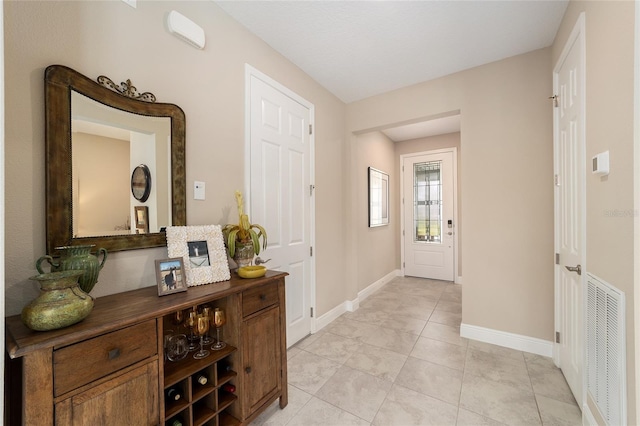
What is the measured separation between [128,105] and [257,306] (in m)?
1.34

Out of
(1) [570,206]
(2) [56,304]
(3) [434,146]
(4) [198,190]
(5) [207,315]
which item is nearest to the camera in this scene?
(2) [56,304]

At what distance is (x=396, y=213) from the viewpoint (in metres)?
5.25

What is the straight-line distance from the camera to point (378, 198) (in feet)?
14.6

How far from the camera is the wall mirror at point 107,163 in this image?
117cm

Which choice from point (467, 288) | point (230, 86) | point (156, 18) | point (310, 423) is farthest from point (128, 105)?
point (467, 288)

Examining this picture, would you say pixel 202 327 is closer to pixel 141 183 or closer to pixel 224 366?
pixel 224 366

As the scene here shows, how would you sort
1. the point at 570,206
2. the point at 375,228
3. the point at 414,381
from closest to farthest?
the point at 570,206
the point at 414,381
the point at 375,228

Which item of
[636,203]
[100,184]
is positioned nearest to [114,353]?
[100,184]

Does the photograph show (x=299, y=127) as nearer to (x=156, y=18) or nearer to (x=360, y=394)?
(x=156, y=18)

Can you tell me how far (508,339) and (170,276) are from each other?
2964 millimetres

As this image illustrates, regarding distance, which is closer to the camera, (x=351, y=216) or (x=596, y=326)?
(x=596, y=326)

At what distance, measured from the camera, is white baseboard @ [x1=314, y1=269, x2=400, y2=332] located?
2932 millimetres

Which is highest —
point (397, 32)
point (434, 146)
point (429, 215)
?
point (397, 32)

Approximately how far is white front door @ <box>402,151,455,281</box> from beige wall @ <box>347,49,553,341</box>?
215 cm
